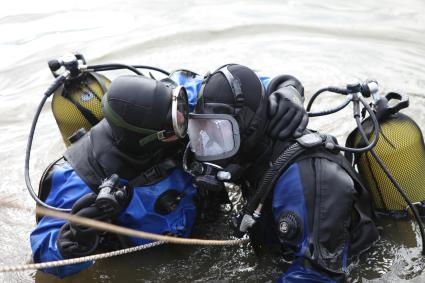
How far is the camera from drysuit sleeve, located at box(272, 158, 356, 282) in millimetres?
2586

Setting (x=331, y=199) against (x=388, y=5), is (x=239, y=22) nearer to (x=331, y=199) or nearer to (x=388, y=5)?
(x=388, y=5)

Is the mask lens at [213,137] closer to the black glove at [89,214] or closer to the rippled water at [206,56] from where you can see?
the black glove at [89,214]

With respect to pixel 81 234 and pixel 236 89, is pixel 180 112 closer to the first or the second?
pixel 236 89

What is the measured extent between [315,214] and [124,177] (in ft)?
3.42

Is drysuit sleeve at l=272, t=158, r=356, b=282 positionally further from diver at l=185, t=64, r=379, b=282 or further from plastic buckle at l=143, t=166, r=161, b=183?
plastic buckle at l=143, t=166, r=161, b=183

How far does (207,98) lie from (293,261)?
925 mm

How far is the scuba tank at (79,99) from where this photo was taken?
3420 millimetres

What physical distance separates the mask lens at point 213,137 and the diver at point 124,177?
0.24 ft

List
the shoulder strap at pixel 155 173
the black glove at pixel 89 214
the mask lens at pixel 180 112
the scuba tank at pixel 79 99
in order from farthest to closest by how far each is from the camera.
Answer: the scuba tank at pixel 79 99
the shoulder strap at pixel 155 173
the mask lens at pixel 180 112
the black glove at pixel 89 214

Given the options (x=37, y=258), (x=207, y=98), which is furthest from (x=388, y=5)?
(x=37, y=258)

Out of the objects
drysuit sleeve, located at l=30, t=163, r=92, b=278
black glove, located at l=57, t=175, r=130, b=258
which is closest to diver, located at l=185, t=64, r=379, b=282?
black glove, located at l=57, t=175, r=130, b=258

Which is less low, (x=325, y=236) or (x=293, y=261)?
(x=325, y=236)

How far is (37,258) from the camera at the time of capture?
2922mm

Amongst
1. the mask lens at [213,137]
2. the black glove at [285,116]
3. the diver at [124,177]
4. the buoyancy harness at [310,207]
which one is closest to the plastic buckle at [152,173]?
the diver at [124,177]
